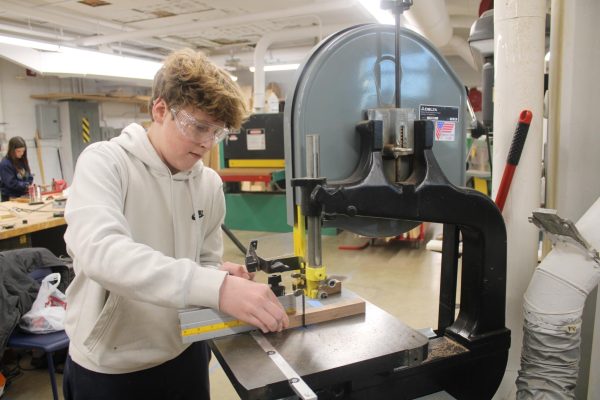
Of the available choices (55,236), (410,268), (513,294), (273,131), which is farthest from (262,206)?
(513,294)

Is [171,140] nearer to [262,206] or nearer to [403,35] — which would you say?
[403,35]

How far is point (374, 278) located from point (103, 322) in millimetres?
3021

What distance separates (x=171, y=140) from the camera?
114cm

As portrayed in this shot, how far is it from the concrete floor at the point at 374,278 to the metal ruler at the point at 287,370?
58.1 inches

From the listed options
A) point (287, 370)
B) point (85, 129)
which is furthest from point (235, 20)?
point (287, 370)

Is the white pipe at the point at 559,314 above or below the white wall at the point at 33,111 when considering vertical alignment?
below

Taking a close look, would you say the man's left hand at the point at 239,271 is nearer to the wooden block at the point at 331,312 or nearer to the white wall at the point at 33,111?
the wooden block at the point at 331,312

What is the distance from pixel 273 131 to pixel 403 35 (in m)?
3.95

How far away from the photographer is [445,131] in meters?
1.24

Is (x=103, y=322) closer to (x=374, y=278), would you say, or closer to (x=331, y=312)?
(x=331, y=312)

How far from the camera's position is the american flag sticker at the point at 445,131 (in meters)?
1.22

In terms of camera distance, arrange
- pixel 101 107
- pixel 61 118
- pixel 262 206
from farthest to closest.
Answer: pixel 101 107
pixel 61 118
pixel 262 206

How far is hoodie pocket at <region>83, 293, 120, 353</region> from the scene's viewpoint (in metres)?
1.08

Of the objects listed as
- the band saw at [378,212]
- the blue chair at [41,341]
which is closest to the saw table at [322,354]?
the band saw at [378,212]
